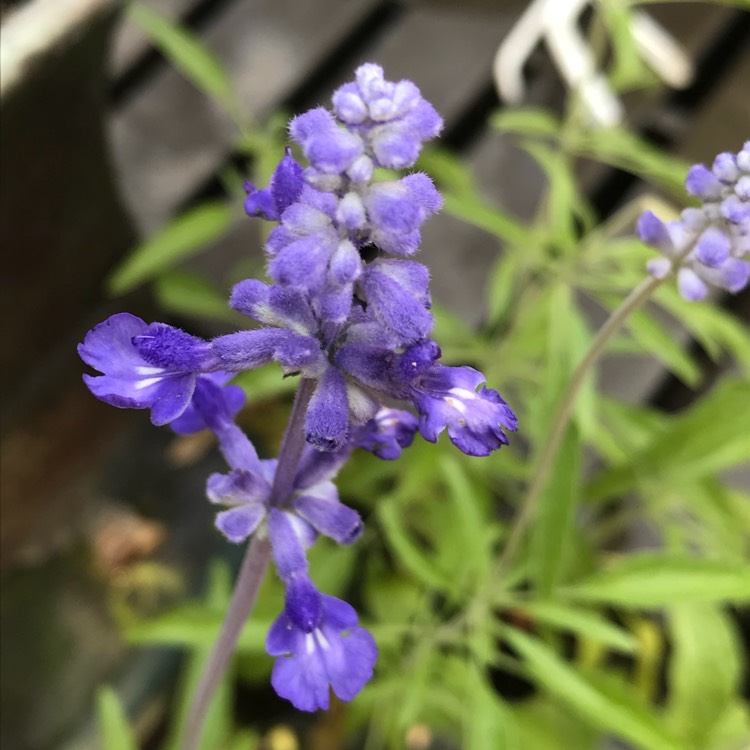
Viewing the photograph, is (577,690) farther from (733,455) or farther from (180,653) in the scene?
(180,653)

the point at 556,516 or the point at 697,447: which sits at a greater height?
the point at 556,516

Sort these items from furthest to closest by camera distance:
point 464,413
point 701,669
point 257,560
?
1. point 701,669
2. point 257,560
3. point 464,413

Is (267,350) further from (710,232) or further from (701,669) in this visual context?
(701,669)

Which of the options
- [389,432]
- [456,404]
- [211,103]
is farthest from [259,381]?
[211,103]

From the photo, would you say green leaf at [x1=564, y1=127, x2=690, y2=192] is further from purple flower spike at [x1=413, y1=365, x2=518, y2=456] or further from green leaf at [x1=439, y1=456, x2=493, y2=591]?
purple flower spike at [x1=413, y1=365, x2=518, y2=456]

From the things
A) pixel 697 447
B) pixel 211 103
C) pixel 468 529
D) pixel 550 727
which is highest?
pixel 211 103

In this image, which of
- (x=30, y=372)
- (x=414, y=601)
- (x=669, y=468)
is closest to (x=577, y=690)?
(x=669, y=468)

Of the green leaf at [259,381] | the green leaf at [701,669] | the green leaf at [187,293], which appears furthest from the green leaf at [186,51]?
the green leaf at [701,669]

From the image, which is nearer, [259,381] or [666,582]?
[666,582]

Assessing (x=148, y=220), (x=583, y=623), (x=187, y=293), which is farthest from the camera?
(x=148, y=220)
